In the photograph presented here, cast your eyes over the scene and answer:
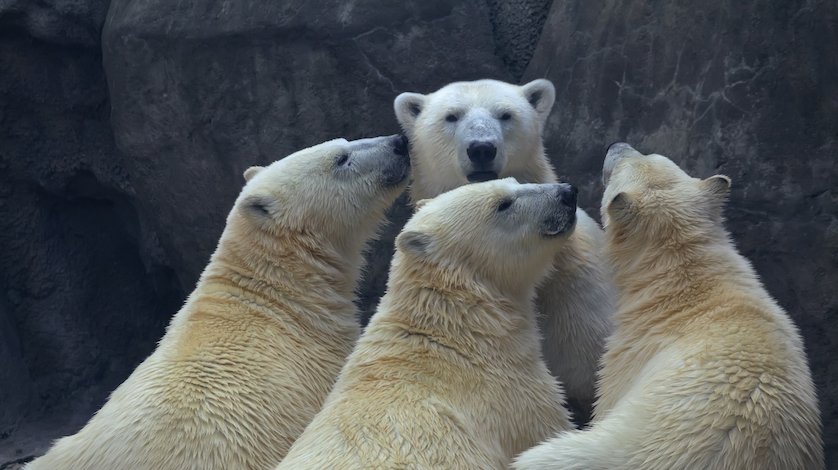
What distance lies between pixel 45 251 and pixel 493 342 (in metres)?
4.07

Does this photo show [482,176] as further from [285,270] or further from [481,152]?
[285,270]

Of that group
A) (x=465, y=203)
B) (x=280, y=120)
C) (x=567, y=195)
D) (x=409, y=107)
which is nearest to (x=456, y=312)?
(x=465, y=203)

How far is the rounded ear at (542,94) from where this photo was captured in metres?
3.86

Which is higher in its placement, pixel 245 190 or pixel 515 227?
pixel 245 190

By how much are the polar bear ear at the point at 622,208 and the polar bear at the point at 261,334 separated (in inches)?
35.9

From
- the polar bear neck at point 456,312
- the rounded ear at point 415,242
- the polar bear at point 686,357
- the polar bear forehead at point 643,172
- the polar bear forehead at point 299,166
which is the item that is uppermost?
the polar bear forehead at point 299,166

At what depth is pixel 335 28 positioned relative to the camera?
451 centimetres

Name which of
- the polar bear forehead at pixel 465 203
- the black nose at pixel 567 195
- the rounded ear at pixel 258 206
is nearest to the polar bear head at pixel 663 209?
the black nose at pixel 567 195

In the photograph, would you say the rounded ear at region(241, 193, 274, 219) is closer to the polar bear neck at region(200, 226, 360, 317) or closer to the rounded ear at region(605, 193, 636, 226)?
the polar bear neck at region(200, 226, 360, 317)

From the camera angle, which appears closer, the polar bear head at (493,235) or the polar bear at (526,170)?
the polar bear head at (493,235)

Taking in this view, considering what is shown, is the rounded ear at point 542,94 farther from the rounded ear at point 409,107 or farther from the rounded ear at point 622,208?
the rounded ear at point 622,208

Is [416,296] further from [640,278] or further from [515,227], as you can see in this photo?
[640,278]

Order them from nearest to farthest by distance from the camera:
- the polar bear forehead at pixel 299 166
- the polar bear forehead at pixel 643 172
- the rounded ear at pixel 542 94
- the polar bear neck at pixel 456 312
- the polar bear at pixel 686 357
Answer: the polar bear at pixel 686 357
the polar bear neck at pixel 456 312
the polar bear forehead at pixel 643 172
the polar bear forehead at pixel 299 166
the rounded ear at pixel 542 94

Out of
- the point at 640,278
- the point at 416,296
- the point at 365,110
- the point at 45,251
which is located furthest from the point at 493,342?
the point at 45,251
